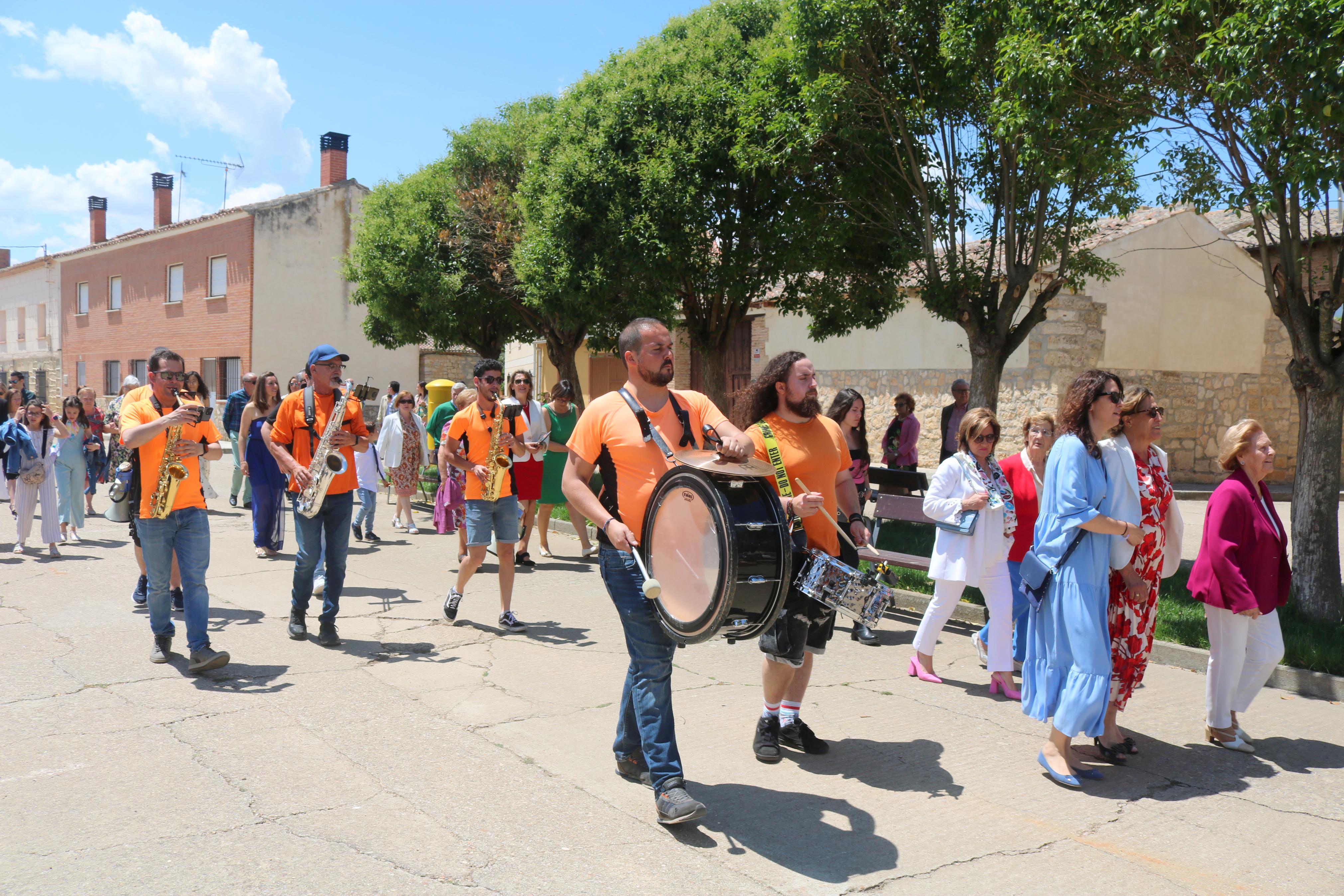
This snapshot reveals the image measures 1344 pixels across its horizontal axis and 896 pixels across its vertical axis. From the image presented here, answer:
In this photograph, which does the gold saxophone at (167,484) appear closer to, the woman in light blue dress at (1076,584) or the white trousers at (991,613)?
the white trousers at (991,613)

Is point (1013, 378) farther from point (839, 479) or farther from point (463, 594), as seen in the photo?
point (839, 479)

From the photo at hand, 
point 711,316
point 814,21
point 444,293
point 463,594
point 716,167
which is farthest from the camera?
point 444,293

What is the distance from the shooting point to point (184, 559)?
601 centimetres

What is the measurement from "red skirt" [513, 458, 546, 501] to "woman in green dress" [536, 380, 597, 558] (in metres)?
0.29

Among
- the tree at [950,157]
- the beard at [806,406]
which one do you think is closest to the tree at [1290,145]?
the tree at [950,157]

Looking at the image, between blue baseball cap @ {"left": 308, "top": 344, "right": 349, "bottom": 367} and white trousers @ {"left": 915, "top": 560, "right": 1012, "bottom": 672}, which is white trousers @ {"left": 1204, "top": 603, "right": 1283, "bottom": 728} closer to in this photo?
white trousers @ {"left": 915, "top": 560, "right": 1012, "bottom": 672}

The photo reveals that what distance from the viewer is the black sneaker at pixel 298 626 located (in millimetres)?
6898

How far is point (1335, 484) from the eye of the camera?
765 cm

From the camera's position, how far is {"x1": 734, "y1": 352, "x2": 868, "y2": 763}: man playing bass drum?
458 cm

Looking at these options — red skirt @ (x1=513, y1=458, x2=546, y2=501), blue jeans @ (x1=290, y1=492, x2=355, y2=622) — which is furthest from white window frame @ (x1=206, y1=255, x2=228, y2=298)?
blue jeans @ (x1=290, y1=492, x2=355, y2=622)

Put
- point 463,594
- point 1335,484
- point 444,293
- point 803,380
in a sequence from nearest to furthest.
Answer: point 803,380 → point 1335,484 → point 463,594 → point 444,293

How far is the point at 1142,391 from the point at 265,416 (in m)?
8.95

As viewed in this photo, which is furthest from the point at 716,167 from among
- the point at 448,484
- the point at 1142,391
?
the point at 1142,391

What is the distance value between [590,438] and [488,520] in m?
3.50
